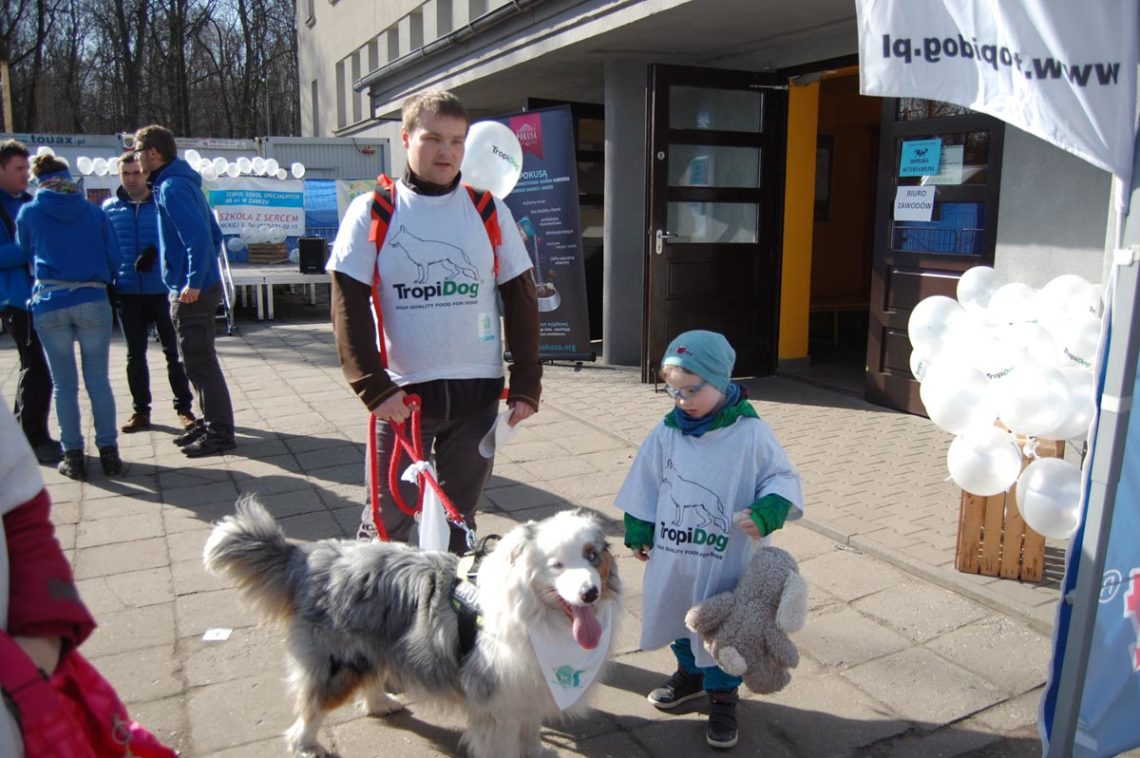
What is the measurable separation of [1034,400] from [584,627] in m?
2.15

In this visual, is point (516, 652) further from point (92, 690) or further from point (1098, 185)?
point (1098, 185)

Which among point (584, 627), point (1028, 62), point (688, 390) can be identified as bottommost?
point (584, 627)

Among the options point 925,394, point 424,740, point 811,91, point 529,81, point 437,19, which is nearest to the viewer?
point 424,740

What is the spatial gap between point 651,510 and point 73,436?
4.48 metres

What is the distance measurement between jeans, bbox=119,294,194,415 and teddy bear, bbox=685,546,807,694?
218 inches

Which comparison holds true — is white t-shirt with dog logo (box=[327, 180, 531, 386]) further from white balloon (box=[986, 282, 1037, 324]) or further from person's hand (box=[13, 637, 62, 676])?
white balloon (box=[986, 282, 1037, 324])

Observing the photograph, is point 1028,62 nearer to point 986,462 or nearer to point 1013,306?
point 986,462

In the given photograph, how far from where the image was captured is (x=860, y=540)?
4.46 metres

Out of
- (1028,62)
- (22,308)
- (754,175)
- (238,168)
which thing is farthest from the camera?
(238,168)

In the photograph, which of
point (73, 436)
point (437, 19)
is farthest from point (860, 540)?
point (437, 19)

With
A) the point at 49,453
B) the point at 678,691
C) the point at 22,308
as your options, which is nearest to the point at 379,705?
the point at 678,691

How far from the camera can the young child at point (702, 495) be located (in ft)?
8.84

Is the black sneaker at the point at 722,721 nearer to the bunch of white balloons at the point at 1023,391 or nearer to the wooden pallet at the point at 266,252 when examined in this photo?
the bunch of white balloons at the point at 1023,391

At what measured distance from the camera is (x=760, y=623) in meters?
2.59
